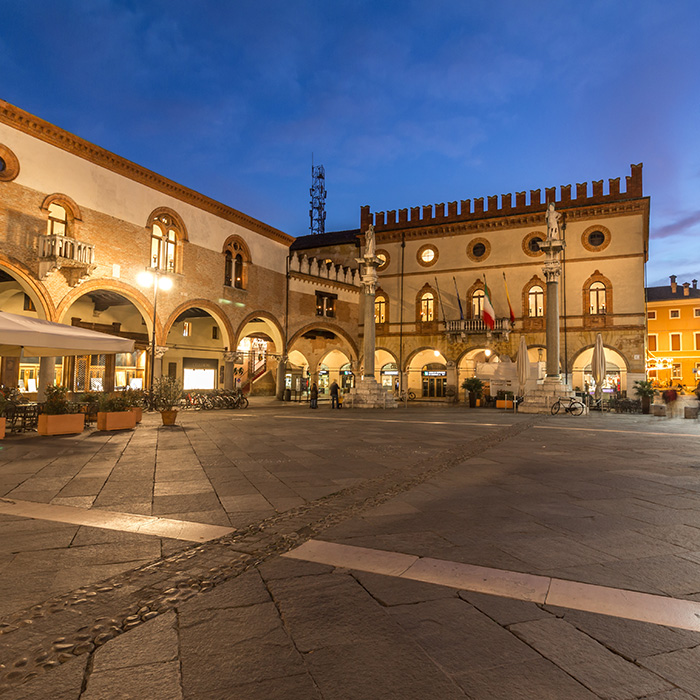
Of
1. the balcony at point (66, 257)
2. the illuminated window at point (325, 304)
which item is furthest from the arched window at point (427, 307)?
the balcony at point (66, 257)

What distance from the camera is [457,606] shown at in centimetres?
280

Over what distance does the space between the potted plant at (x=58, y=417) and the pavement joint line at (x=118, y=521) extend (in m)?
6.09

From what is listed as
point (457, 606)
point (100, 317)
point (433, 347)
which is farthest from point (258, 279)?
point (457, 606)

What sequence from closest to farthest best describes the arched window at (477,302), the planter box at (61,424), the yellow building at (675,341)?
the planter box at (61,424)
the arched window at (477,302)
the yellow building at (675,341)

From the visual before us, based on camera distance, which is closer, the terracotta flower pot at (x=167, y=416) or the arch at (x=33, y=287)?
the terracotta flower pot at (x=167, y=416)

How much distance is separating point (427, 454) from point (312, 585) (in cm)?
547

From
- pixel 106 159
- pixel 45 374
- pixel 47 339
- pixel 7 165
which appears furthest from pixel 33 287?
pixel 47 339

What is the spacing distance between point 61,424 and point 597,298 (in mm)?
26185

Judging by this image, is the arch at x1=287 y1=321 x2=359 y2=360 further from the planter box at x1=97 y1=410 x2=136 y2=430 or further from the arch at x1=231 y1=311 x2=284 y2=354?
the planter box at x1=97 y1=410 x2=136 y2=430

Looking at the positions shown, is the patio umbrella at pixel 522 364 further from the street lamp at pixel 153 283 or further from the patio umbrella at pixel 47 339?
the patio umbrella at pixel 47 339

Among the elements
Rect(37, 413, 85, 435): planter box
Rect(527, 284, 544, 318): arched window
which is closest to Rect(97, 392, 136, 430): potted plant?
Rect(37, 413, 85, 435): planter box

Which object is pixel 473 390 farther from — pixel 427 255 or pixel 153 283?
pixel 153 283

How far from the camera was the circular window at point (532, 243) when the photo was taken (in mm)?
28578

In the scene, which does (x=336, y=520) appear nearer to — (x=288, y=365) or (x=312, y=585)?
(x=312, y=585)
